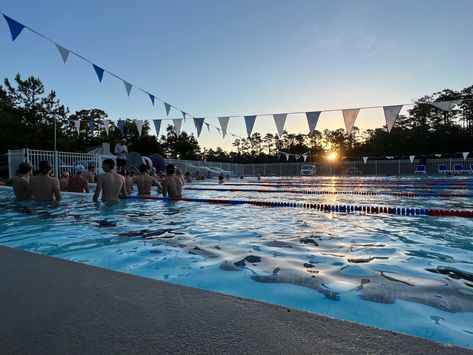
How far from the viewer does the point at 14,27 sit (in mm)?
7500

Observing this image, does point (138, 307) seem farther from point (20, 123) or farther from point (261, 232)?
point (20, 123)

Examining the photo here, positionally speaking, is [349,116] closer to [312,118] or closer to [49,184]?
[312,118]

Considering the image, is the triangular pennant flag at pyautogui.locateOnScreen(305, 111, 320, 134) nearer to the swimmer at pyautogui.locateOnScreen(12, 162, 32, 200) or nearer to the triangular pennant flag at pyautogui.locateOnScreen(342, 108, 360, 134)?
the triangular pennant flag at pyautogui.locateOnScreen(342, 108, 360, 134)

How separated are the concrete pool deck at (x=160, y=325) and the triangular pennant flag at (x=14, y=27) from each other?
687 centimetres

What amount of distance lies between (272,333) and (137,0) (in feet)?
39.9

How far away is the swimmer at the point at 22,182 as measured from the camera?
8227 millimetres

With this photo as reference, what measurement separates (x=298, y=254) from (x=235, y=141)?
7322 centimetres

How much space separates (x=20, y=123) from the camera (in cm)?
2877

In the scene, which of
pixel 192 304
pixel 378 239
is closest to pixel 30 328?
pixel 192 304

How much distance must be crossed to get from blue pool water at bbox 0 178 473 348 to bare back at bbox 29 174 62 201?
0.51m

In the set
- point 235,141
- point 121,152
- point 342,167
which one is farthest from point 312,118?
point 235,141

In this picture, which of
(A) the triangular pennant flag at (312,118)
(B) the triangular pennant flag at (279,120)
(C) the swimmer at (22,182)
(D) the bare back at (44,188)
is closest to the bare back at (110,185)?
(D) the bare back at (44,188)

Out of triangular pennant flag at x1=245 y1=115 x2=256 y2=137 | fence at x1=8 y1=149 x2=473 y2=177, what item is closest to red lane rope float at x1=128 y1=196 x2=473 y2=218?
triangular pennant flag at x1=245 y1=115 x2=256 y2=137

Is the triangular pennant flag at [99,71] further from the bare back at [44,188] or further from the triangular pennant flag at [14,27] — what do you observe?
the bare back at [44,188]
